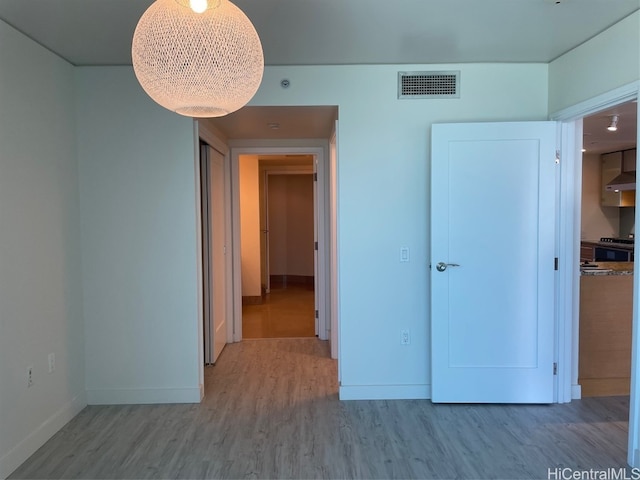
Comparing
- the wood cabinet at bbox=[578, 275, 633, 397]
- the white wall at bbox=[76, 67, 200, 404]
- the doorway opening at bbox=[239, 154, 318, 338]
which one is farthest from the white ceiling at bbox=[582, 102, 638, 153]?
the white wall at bbox=[76, 67, 200, 404]

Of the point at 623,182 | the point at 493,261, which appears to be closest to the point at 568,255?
the point at 493,261

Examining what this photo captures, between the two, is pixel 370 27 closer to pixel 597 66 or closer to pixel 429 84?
pixel 429 84

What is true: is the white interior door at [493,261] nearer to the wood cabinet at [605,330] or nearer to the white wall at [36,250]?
the wood cabinet at [605,330]

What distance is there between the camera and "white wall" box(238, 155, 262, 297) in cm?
648

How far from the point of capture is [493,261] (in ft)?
10.1

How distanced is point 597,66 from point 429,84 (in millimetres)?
1023

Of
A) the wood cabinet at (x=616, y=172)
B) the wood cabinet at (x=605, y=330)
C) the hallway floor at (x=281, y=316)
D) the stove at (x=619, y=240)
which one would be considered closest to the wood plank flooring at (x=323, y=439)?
the wood cabinet at (x=605, y=330)

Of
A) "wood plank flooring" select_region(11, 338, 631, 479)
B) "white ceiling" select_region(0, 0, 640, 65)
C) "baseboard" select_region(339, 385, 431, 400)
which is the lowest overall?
"wood plank flooring" select_region(11, 338, 631, 479)

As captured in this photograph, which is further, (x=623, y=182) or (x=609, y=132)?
(x=623, y=182)

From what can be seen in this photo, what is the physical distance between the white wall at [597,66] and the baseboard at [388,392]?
2.23 metres

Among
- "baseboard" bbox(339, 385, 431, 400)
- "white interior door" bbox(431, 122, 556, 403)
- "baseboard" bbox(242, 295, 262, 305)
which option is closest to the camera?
"white interior door" bbox(431, 122, 556, 403)

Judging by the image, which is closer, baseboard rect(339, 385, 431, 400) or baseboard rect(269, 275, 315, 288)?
baseboard rect(339, 385, 431, 400)

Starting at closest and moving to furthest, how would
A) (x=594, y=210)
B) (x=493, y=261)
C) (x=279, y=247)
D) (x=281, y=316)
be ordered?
(x=493, y=261) → (x=281, y=316) → (x=594, y=210) → (x=279, y=247)

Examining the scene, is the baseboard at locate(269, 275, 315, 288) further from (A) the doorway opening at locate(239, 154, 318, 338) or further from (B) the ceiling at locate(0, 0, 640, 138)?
(B) the ceiling at locate(0, 0, 640, 138)
